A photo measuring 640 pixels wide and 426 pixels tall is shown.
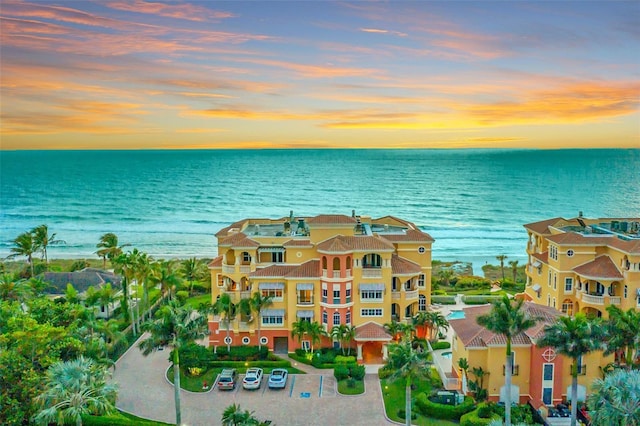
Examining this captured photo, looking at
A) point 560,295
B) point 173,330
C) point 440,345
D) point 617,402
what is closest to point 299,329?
point 440,345

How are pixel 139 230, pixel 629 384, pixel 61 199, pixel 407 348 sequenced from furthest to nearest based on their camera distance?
pixel 61 199 < pixel 139 230 < pixel 407 348 < pixel 629 384

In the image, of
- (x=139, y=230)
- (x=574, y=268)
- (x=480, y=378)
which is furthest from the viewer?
(x=139, y=230)

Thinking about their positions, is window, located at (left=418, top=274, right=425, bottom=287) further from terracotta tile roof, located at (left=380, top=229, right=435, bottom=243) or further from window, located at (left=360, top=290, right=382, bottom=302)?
window, located at (left=360, top=290, right=382, bottom=302)

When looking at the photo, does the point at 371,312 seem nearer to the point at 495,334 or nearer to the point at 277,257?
the point at 277,257

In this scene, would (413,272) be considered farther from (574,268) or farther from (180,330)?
(180,330)

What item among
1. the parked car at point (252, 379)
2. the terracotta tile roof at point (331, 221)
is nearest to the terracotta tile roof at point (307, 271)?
the terracotta tile roof at point (331, 221)

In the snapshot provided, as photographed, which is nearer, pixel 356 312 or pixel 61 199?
pixel 356 312

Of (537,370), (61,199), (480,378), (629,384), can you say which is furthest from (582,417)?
(61,199)
